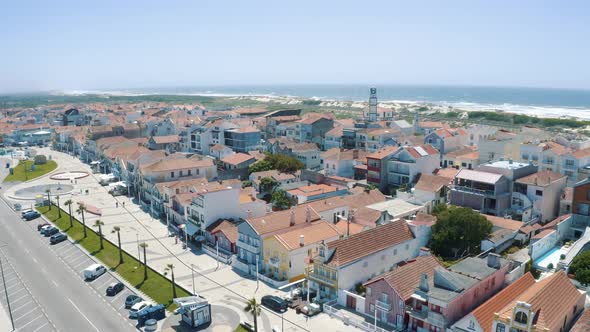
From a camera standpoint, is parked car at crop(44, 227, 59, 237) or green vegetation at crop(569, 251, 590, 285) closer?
green vegetation at crop(569, 251, 590, 285)

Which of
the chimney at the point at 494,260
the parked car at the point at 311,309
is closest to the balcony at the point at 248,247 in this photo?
the parked car at the point at 311,309

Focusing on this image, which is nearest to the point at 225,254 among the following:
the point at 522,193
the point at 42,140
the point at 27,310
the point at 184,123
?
the point at 27,310

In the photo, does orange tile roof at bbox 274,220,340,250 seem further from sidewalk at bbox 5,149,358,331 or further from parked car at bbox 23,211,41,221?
parked car at bbox 23,211,41,221

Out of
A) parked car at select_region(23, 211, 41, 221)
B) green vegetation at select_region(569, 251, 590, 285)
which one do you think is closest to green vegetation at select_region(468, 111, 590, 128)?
green vegetation at select_region(569, 251, 590, 285)

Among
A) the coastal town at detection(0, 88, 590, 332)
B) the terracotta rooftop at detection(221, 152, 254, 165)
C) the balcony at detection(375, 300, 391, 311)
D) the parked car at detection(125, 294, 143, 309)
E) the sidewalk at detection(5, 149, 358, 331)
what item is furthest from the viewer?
the terracotta rooftop at detection(221, 152, 254, 165)

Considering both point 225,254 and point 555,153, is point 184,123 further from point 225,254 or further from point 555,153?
point 555,153

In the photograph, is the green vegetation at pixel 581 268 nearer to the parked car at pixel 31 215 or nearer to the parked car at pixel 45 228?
the parked car at pixel 45 228
